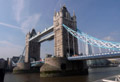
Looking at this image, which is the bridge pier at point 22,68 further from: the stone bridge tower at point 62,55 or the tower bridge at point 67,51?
the stone bridge tower at point 62,55

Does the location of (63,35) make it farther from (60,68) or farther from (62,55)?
(60,68)

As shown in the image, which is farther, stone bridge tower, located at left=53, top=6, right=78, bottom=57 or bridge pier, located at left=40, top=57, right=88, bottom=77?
stone bridge tower, located at left=53, top=6, right=78, bottom=57

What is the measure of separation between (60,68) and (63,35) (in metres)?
11.4

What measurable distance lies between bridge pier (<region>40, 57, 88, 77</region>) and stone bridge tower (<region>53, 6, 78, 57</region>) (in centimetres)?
445

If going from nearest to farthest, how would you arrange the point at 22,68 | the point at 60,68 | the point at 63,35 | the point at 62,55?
the point at 60,68, the point at 62,55, the point at 63,35, the point at 22,68

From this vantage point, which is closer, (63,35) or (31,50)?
(63,35)

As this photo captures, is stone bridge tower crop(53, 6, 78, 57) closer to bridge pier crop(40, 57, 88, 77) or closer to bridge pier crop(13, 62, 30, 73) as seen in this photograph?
bridge pier crop(40, 57, 88, 77)

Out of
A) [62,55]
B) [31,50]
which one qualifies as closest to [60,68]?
[62,55]

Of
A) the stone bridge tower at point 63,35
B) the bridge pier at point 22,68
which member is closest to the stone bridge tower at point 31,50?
the bridge pier at point 22,68

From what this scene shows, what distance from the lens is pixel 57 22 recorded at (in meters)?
38.8

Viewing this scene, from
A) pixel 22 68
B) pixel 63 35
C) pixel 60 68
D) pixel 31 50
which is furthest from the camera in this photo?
pixel 31 50

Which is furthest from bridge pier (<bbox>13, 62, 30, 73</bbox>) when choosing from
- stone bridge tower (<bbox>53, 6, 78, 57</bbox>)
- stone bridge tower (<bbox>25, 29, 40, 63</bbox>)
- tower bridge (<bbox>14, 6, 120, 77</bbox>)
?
stone bridge tower (<bbox>53, 6, 78, 57</bbox>)

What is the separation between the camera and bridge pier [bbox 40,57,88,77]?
27.7 meters

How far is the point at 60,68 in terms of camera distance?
28531 mm
